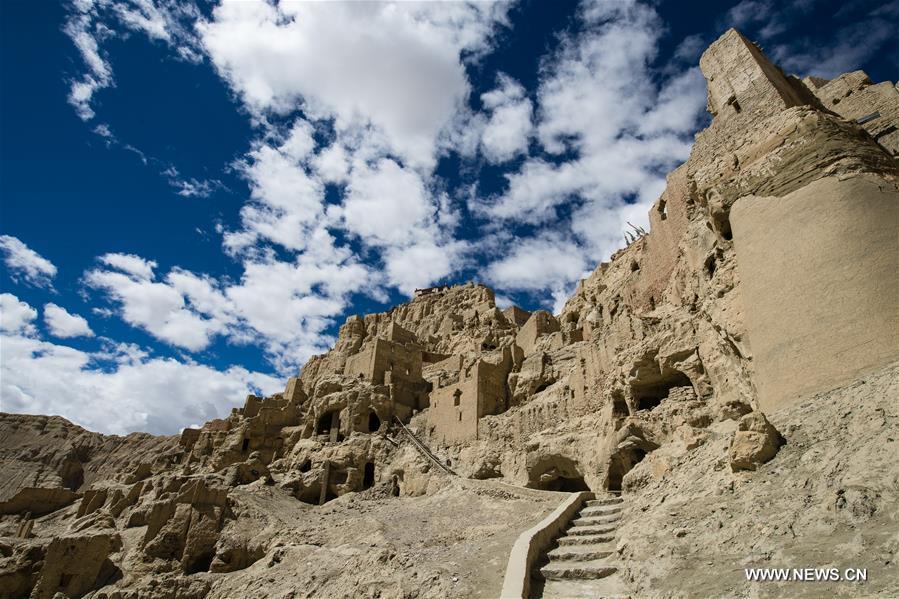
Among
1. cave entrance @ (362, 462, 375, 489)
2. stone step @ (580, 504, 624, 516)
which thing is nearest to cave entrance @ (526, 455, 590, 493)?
stone step @ (580, 504, 624, 516)

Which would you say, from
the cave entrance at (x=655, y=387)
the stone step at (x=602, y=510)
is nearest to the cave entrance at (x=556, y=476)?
the cave entrance at (x=655, y=387)

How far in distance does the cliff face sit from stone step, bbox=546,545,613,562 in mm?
629

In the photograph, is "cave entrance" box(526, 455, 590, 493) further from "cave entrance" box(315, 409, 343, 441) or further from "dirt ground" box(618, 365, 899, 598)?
"cave entrance" box(315, 409, 343, 441)

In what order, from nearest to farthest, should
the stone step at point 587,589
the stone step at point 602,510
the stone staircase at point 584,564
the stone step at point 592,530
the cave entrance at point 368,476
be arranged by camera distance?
the stone step at point 587,589 → the stone staircase at point 584,564 → the stone step at point 592,530 → the stone step at point 602,510 → the cave entrance at point 368,476

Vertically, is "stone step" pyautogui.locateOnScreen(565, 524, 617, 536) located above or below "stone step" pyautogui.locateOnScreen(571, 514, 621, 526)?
below

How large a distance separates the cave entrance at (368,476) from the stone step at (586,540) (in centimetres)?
2015

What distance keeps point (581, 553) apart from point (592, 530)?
4.58 ft

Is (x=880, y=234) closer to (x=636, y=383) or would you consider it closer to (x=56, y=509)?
(x=636, y=383)

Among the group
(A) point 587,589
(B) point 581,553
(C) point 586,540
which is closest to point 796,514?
(A) point 587,589

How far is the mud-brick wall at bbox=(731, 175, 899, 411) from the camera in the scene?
948cm

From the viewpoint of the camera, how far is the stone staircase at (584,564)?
8039 mm

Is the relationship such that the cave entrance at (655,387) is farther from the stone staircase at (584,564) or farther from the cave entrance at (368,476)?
the cave entrance at (368,476)

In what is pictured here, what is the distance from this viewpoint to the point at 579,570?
869cm

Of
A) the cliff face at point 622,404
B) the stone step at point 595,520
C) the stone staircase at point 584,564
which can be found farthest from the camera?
the stone step at point 595,520
